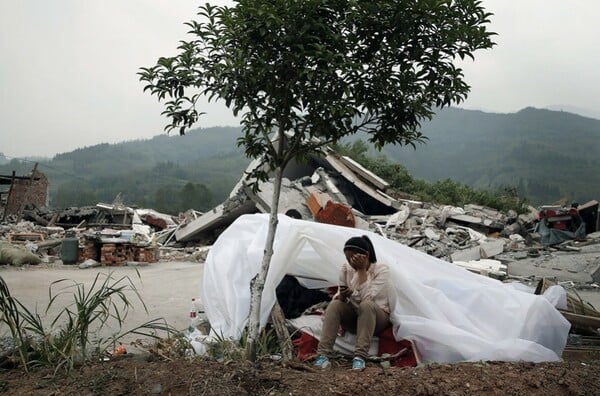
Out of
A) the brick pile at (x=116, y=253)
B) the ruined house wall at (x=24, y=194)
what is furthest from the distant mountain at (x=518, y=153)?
the brick pile at (x=116, y=253)

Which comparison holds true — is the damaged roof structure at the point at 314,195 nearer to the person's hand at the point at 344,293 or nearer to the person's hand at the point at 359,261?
the person's hand at the point at 359,261

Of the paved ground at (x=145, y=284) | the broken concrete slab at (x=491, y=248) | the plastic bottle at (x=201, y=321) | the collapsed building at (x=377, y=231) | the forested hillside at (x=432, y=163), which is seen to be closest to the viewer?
the plastic bottle at (x=201, y=321)

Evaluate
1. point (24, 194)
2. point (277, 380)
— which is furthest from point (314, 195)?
point (24, 194)

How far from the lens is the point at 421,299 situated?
394 cm

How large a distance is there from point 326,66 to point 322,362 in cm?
203

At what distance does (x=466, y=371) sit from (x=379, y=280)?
3.39 ft

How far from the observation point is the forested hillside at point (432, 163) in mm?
38656

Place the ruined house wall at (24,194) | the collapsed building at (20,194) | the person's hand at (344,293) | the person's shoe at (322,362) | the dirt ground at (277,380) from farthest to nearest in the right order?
the ruined house wall at (24,194)
the collapsed building at (20,194)
the person's hand at (344,293)
the person's shoe at (322,362)
the dirt ground at (277,380)

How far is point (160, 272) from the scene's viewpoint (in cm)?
931

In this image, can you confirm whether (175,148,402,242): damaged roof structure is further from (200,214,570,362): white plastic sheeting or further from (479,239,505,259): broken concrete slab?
(200,214,570,362): white plastic sheeting

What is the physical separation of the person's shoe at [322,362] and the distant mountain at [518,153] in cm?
3299

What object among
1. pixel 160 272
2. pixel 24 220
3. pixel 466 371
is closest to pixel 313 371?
pixel 466 371

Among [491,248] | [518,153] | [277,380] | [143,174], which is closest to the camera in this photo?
[277,380]

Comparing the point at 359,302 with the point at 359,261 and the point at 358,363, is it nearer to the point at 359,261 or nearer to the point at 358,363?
the point at 359,261
